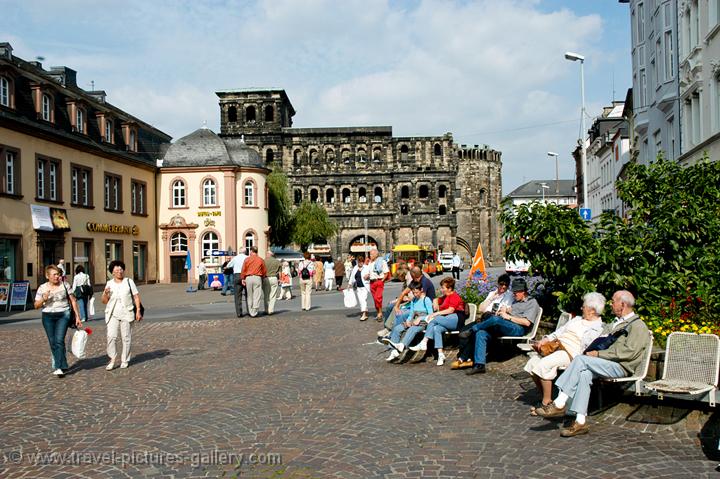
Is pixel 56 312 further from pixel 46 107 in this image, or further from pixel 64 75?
pixel 64 75

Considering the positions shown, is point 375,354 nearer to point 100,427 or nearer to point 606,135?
point 100,427

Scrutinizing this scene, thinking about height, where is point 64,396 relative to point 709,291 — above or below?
below

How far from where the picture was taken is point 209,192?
50.4 m

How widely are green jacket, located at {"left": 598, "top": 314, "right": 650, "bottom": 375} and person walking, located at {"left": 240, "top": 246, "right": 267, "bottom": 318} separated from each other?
1319 centimetres

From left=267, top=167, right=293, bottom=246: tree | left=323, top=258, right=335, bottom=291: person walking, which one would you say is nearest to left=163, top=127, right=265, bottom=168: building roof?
left=267, top=167, right=293, bottom=246: tree

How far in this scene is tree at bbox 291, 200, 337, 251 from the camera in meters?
65.1

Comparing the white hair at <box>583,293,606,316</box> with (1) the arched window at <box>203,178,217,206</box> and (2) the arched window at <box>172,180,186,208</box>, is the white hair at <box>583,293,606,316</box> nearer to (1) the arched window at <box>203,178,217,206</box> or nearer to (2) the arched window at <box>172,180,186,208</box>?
(1) the arched window at <box>203,178,217,206</box>

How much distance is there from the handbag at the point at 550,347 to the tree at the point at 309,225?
185 feet

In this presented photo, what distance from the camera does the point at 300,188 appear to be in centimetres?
7881

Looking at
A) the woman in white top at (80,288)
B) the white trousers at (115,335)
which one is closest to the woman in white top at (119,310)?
the white trousers at (115,335)

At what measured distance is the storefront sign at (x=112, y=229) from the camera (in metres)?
38.8

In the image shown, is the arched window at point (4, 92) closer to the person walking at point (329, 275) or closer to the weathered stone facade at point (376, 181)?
the person walking at point (329, 275)

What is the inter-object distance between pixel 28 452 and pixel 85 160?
3486cm

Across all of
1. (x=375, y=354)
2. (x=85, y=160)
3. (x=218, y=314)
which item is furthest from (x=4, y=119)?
(x=375, y=354)
